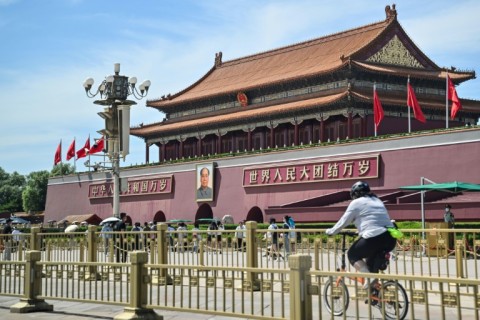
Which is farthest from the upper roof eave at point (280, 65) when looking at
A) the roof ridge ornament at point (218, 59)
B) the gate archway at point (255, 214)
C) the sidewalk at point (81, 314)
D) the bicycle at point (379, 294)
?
the bicycle at point (379, 294)

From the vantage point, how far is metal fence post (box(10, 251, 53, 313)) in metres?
9.60

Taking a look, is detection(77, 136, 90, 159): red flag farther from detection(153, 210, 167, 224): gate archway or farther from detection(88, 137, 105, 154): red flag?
detection(153, 210, 167, 224): gate archway

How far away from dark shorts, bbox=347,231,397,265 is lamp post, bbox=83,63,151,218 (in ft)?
48.1

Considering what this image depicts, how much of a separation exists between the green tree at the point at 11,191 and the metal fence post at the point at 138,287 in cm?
6842

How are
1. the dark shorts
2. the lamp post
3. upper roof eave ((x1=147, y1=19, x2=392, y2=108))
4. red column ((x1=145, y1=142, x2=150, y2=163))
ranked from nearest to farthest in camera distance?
the dark shorts < the lamp post < upper roof eave ((x1=147, y1=19, x2=392, y2=108)) < red column ((x1=145, y1=142, x2=150, y2=163))

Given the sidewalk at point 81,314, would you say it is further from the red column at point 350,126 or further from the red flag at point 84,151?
the red flag at point 84,151

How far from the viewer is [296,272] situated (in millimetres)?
6066

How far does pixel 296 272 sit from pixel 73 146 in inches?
1546

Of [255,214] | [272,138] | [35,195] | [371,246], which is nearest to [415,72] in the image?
[272,138]

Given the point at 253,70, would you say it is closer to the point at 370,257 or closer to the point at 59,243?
the point at 59,243

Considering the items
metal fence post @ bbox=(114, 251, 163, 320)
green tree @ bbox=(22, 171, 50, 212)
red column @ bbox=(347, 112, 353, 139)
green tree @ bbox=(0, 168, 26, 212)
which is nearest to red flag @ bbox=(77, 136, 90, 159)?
red column @ bbox=(347, 112, 353, 139)

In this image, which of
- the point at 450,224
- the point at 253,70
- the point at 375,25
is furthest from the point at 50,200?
the point at 450,224

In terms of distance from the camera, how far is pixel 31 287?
9.61 metres

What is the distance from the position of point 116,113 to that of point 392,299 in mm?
16607
